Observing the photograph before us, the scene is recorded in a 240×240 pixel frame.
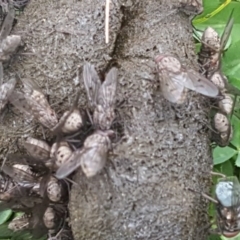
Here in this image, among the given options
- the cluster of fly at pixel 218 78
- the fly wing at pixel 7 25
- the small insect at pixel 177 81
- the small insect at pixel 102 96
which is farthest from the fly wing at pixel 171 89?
the fly wing at pixel 7 25

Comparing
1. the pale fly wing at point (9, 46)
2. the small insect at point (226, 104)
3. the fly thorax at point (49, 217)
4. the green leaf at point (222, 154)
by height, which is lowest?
the green leaf at point (222, 154)

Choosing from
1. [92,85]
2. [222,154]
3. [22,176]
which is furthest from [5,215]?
[222,154]

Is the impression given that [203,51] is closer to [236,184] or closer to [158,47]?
[158,47]

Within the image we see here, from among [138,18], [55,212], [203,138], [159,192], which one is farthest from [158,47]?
[55,212]

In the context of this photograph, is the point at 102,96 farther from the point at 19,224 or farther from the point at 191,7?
the point at 19,224

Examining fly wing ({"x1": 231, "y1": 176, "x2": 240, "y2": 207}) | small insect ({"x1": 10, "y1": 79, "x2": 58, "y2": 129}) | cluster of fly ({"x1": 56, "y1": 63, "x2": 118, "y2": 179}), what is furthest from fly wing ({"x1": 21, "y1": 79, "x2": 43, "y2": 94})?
fly wing ({"x1": 231, "y1": 176, "x2": 240, "y2": 207})

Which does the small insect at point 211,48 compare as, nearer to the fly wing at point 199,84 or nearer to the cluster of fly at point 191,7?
the cluster of fly at point 191,7
